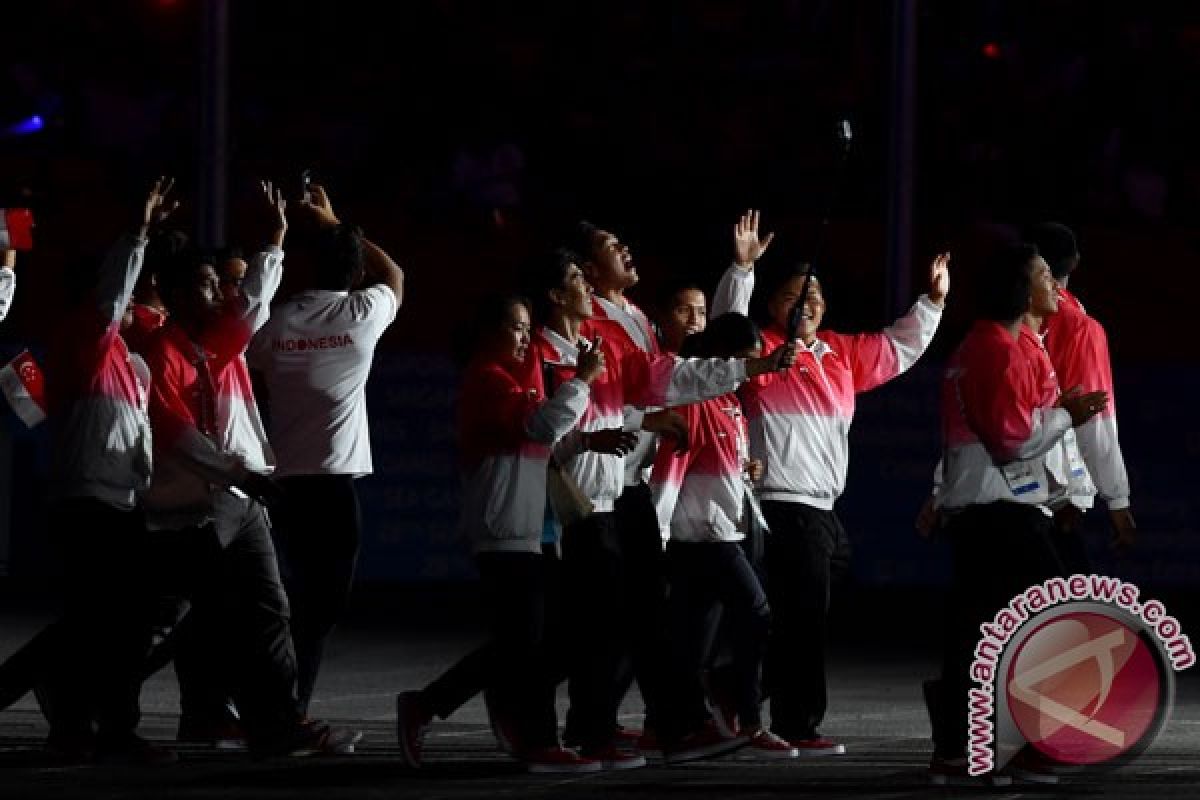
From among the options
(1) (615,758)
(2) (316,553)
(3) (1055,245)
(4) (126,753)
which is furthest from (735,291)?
(4) (126,753)

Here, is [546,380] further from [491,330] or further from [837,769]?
[837,769]

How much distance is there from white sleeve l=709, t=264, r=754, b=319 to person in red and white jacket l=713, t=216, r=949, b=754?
220 mm

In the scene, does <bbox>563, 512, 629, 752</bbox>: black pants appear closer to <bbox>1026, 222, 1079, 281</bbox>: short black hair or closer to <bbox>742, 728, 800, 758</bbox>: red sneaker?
<bbox>742, 728, 800, 758</bbox>: red sneaker

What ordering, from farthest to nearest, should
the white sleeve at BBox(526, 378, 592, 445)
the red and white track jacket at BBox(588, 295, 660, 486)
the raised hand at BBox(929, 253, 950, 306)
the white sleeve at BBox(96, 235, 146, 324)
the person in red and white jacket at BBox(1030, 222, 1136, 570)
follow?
the raised hand at BBox(929, 253, 950, 306)
the red and white track jacket at BBox(588, 295, 660, 486)
the person in red and white jacket at BBox(1030, 222, 1136, 570)
the white sleeve at BBox(96, 235, 146, 324)
the white sleeve at BBox(526, 378, 592, 445)

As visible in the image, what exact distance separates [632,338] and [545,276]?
547 millimetres

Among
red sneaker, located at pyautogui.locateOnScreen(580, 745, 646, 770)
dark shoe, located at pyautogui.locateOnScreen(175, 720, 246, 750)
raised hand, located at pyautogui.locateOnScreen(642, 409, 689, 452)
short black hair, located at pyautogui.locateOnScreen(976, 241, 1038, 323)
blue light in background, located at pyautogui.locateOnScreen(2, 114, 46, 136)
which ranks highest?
blue light in background, located at pyautogui.locateOnScreen(2, 114, 46, 136)

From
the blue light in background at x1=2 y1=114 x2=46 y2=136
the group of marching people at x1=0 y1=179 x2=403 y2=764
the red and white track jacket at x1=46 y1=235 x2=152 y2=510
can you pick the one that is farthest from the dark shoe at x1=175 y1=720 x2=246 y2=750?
the blue light in background at x1=2 y1=114 x2=46 y2=136

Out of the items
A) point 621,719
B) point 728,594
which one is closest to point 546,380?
point 728,594

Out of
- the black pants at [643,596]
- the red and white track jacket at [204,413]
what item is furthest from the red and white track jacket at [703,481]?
the red and white track jacket at [204,413]

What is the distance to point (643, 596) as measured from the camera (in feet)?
35.4

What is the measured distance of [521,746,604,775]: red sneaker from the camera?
415 inches

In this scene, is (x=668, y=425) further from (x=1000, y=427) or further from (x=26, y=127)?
(x=26, y=127)

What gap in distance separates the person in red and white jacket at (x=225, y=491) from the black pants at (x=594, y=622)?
974 millimetres

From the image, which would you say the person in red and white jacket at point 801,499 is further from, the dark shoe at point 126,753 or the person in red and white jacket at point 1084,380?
the dark shoe at point 126,753
